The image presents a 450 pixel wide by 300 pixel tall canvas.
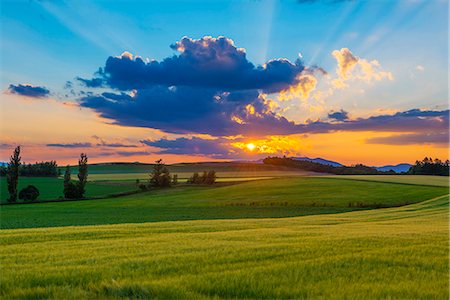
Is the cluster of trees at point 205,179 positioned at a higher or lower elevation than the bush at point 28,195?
higher

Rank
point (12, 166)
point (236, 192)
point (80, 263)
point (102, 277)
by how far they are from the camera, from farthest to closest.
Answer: point (12, 166)
point (236, 192)
point (80, 263)
point (102, 277)

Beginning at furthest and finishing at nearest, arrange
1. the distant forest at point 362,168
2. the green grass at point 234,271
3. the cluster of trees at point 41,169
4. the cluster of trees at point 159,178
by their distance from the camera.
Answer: the cluster of trees at point 41,169 < the distant forest at point 362,168 < the cluster of trees at point 159,178 < the green grass at point 234,271

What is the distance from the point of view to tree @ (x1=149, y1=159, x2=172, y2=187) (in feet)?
335

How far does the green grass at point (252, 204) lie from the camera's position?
51031 mm

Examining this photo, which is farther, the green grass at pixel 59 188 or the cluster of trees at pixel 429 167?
the cluster of trees at pixel 429 167

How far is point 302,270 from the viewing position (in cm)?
801

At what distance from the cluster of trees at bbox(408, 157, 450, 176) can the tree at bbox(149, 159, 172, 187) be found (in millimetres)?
66338

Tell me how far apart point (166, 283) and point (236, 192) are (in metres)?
72.4

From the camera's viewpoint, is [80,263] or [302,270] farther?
[80,263]

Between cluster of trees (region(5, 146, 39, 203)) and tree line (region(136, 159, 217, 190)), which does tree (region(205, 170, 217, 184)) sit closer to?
tree line (region(136, 159, 217, 190))

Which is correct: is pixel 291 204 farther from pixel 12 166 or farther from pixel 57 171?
pixel 57 171

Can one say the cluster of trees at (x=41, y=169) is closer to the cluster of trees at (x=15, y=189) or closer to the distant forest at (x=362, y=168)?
the cluster of trees at (x=15, y=189)

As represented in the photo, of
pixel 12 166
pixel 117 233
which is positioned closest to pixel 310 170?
pixel 12 166

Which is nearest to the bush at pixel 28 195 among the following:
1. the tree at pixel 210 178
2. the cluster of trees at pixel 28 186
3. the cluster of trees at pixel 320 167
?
the cluster of trees at pixel 28 186
